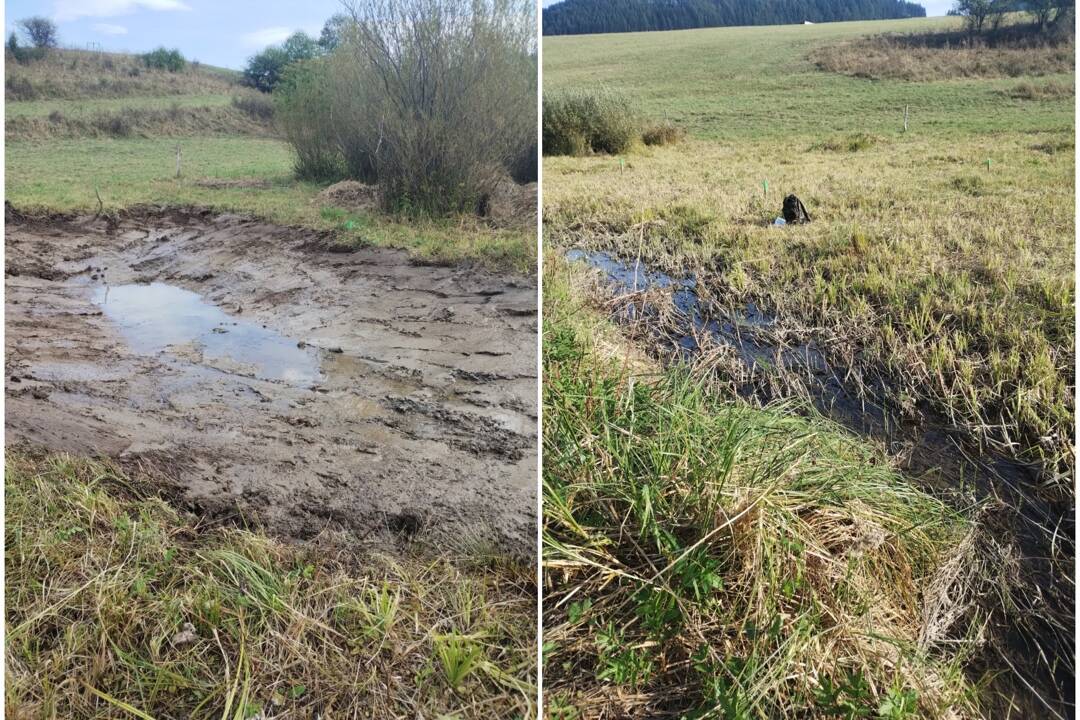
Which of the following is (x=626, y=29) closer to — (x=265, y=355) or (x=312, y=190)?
(x=312, y=190)

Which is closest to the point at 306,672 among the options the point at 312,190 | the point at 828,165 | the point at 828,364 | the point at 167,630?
the point at 167,630

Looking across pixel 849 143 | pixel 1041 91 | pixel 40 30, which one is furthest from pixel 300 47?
pixel 849 143

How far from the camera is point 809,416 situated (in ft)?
7.70

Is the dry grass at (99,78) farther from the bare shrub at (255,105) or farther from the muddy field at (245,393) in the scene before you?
the muddy field at (245,393)

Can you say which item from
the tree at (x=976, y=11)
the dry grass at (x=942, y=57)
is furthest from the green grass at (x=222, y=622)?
the dry grass at (x=942, y=57)

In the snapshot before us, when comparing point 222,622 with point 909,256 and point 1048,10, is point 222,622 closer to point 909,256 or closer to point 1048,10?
point 909,256

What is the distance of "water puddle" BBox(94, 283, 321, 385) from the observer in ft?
4.97

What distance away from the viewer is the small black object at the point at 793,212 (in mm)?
3680

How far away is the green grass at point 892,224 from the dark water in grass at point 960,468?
0.21ft

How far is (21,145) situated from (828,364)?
2.31 meters

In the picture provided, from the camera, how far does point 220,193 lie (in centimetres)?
171

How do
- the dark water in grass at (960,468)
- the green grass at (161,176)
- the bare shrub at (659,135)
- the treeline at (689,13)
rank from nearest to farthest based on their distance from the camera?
the green grass at (161,176), the dark water in grass at (960,468), the treeline at (689,13), the bare shrub at (659,135)

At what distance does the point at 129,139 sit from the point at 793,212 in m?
3.04

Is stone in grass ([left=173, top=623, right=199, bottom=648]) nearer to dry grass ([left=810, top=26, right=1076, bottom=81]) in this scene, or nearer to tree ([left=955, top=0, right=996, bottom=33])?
tree ([left=955, top=0, right=996, bottom=33])
